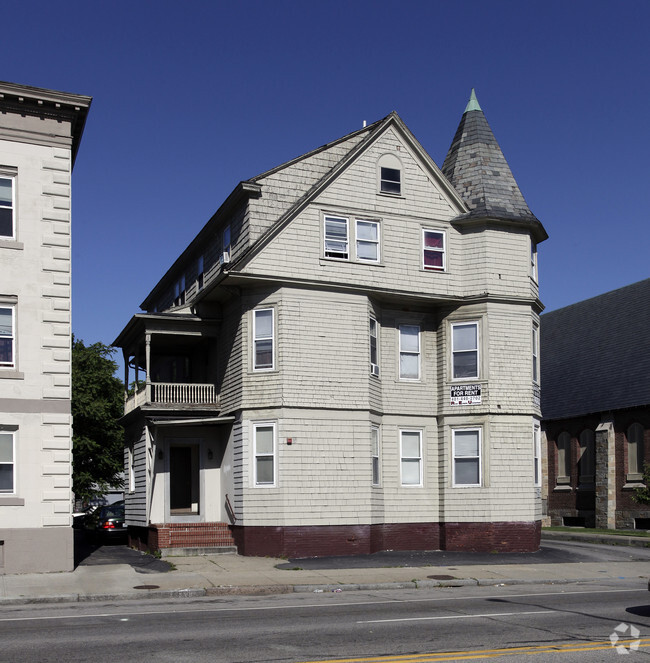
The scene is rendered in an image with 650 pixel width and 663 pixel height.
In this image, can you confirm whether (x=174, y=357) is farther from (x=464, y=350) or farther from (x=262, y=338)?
(x=464, y=350)

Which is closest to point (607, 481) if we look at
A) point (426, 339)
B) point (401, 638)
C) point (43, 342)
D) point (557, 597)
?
point (426, 339)

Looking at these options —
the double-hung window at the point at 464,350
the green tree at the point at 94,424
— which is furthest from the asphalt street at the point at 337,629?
the green tree at the point at 94,424

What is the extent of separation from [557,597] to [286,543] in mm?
8999

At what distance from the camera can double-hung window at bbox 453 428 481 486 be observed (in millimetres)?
26172

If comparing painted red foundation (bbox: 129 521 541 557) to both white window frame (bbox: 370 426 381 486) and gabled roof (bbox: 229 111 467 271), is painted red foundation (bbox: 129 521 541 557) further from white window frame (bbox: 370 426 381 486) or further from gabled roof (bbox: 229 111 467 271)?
gabled roof (bbox: 229 111 467 271)

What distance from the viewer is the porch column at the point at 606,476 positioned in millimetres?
44844

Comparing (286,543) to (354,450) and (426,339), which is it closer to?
(354,450)

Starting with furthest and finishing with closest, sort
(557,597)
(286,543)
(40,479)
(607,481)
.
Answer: (607,481) → (286,543) → (40,479) → (557,597)

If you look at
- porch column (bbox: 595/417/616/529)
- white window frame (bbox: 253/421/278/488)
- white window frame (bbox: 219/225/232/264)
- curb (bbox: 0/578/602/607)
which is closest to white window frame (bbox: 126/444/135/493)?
white window frame (bbox: 253/421/278/488)

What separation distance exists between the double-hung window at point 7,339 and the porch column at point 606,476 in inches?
1320

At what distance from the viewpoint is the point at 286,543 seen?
23781 mm

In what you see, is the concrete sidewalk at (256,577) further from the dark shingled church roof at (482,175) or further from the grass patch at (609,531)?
the grass patch at (609,531)

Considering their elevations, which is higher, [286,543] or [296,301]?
[296,301]

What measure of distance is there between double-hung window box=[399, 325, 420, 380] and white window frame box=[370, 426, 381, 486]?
212 centimetres
